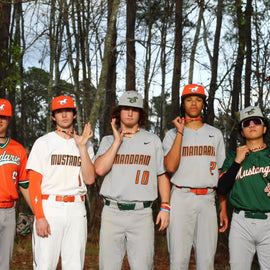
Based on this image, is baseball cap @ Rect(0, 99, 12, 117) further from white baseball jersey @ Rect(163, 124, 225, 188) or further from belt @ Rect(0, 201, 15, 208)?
white baseball jersey @ Rect(163, 124, 225, 188)

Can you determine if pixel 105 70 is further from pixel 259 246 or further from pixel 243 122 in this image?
pixel 259 246

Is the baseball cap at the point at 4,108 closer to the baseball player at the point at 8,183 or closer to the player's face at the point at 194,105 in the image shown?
the baseball player at the point at 8,183

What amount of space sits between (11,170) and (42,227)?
35.2 inches

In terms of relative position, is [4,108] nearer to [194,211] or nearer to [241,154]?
[194,211]

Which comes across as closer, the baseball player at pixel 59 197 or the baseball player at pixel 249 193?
the baseball player at pixel 249 193

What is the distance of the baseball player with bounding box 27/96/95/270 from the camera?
4.04 metres

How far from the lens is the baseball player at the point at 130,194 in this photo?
4102 mm

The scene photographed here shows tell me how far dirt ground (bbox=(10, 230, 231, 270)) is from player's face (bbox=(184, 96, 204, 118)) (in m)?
3.47

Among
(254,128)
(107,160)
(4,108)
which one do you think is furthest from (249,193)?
(4,108)

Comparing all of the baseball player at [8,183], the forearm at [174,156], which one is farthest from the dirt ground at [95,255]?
the forearm at [174,156]

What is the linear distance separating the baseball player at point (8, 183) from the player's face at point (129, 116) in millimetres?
1359

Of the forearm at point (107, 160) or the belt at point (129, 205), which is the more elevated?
the forearm at point (107, 160)

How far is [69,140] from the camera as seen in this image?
439 centimetres

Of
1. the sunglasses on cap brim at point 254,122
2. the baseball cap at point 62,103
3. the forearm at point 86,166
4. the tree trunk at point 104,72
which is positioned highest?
the tree trunk at point 104,72
